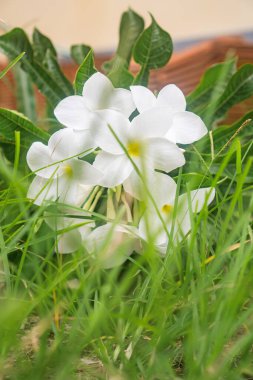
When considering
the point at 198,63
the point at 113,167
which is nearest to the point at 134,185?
the point at 113,167

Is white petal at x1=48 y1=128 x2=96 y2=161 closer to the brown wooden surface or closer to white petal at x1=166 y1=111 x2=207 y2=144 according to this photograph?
white petal at x1=166 y1=111 x2=207 y2=144

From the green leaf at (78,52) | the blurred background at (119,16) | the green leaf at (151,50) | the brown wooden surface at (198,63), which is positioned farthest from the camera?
the blurred background at (119,16)

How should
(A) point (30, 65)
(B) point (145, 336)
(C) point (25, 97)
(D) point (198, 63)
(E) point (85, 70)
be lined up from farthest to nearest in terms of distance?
1. (D) point (198, 63)
2. (C) point (25, 97)
3. (A) point (30, 65)
4. (E) point (85, 70)
5. (B) point (145, 336)

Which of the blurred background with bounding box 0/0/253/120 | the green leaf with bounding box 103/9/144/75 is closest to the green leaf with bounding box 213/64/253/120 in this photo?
the green leaf with bounding box 103/9/144/75

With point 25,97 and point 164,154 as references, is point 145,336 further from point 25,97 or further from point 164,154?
point 25,97

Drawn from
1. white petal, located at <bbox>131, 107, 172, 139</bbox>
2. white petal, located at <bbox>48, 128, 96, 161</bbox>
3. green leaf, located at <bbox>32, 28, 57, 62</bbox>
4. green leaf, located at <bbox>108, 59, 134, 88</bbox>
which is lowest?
white petal, located at <bbox>48, 128, 96, 161</bbox>

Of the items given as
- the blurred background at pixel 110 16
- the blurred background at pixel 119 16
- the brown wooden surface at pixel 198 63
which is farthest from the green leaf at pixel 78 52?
Result: the blurred background at pixel 110 16

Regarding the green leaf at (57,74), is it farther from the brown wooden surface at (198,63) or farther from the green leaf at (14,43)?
the brown wooden surface at (198,63)
